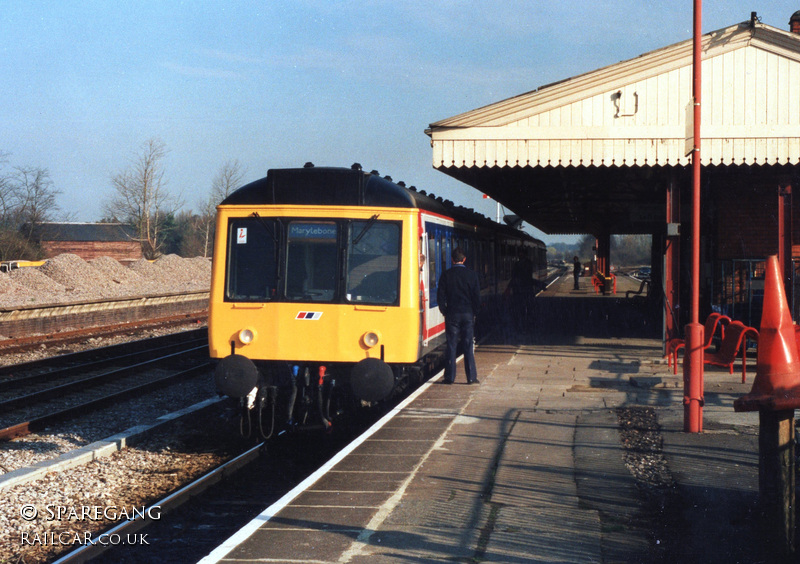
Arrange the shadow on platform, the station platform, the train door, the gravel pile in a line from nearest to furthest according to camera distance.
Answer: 1. the station platform
2. the train door
3. the shadow on platform
4. the gravel pile

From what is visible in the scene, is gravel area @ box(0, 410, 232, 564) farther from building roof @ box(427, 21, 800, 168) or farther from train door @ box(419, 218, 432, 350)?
building roof @ box(427, 21, 800, 168)

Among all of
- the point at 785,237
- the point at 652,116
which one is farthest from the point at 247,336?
the point at 785,237

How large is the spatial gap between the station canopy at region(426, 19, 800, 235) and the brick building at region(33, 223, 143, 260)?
60593 mm

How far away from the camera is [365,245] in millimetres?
8695

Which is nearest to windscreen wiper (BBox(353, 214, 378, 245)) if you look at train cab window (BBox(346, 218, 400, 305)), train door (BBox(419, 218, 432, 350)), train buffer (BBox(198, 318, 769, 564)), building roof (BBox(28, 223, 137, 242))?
train cab window (BBox(346, 218, 400, 305))

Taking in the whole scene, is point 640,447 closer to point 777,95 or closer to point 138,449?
point 138,449

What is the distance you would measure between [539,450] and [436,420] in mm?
1526

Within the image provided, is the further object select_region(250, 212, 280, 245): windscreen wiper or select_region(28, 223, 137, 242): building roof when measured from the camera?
select_region(28, 223, 137, 242): building roof

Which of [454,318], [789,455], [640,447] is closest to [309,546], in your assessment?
[789,455]

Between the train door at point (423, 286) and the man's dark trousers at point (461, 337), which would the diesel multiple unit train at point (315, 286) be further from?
the man's dark trousers at point (461, 337)

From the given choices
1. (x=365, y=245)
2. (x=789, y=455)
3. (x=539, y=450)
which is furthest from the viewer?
(x=365, y=245)

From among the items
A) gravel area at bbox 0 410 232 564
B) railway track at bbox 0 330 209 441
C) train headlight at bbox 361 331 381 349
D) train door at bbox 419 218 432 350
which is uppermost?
train door at bbox 419 218 432 350

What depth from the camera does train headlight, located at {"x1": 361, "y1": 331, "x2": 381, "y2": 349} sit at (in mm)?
8414

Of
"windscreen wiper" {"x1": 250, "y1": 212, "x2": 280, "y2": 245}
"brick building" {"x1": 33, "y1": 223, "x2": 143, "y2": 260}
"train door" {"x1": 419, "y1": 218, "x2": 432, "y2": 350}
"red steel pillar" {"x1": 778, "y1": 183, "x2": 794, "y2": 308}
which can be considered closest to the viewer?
"windscreen wiper" {"x1": 250, "y1": 212, "x2": 280, "y2": 245}
